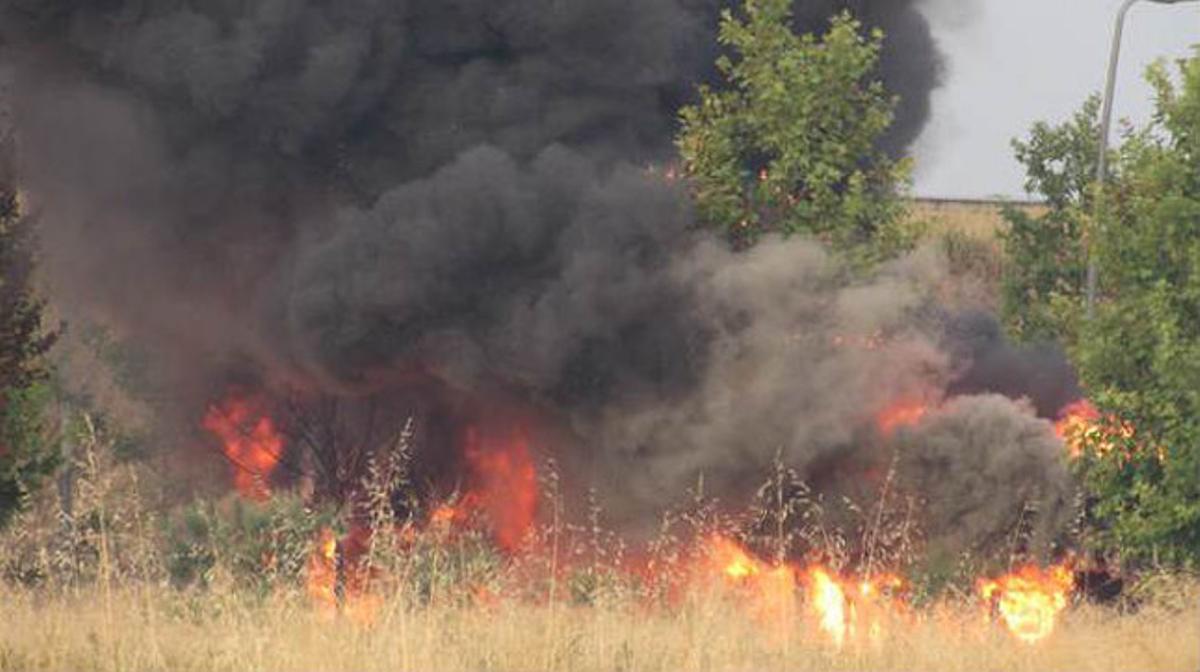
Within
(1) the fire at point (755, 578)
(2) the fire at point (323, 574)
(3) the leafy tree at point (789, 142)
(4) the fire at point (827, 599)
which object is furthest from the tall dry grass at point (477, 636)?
(3) the leafy tree at point (789, 142)

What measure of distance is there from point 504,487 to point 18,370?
35.3ft

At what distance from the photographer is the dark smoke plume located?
23.3 metres

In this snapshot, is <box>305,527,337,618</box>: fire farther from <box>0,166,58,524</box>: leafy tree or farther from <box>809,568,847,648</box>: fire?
<box>809,568,847,648</box>: fire

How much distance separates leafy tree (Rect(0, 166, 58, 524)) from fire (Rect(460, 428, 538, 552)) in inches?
320

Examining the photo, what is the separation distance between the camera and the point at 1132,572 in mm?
21531

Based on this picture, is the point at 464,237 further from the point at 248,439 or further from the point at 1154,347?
the point at 1154,347

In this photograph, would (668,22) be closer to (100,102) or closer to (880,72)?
(880,72)

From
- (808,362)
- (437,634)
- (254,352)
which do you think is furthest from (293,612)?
(254,352)

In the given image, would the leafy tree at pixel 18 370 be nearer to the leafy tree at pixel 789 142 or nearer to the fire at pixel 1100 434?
the fire at pixel 1100 434

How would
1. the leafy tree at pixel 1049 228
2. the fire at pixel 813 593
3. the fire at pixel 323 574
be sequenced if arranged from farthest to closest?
the leafy tree at pixel 1049 228 → the fire at pixel 813 593 → the fire at pixel 323 574

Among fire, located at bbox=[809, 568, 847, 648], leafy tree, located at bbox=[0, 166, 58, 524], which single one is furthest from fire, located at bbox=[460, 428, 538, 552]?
leafy tree, located at bbox=[0, 166, 58, 524]

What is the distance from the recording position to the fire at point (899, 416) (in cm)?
2302

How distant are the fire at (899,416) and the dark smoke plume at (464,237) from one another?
193 mm

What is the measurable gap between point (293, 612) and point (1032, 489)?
421 inches
